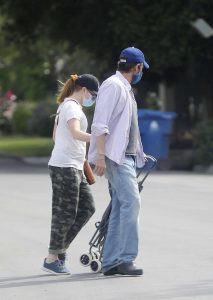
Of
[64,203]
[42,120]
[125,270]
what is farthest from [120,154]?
[42,120]

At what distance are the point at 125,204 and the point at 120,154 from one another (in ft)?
1.37

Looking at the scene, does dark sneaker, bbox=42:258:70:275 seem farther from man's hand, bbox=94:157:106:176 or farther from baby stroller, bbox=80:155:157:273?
man's hand, bbox=94:157:106:176

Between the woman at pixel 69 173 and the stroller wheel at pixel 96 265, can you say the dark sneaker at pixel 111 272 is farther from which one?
the woman at pixel 69 173

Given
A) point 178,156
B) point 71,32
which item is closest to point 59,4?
point 71,32

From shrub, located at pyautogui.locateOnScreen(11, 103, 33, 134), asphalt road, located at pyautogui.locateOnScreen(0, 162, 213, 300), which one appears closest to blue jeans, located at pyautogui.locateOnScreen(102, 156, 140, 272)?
asphalt road, located at pyautogui.locateOnScreen(0, 162, 213, 300)

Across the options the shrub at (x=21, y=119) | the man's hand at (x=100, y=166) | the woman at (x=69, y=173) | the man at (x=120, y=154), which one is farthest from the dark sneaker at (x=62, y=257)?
the shrub at (x=21, y=119)

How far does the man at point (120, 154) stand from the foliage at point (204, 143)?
14.0 metres

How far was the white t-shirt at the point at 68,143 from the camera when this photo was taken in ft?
28.6

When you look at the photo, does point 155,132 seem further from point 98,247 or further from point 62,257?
point 62,257

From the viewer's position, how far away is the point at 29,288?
8281mm

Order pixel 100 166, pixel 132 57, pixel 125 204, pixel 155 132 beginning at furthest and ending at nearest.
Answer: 1. pixel 155 132
2. pixel 132 57
3. pixel 125 204
4. pixel 100 166

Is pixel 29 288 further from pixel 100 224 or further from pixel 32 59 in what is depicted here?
pixel 32 59

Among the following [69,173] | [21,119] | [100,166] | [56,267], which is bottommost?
[21,119]

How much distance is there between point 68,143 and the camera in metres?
8.73
